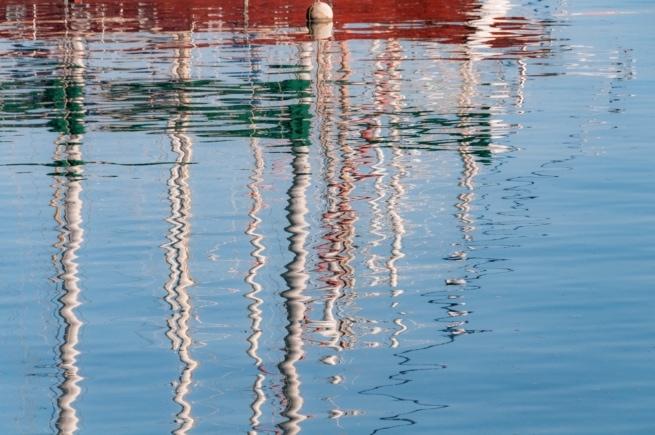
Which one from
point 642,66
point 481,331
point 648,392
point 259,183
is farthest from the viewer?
point 642,66

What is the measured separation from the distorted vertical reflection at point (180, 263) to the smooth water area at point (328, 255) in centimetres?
4

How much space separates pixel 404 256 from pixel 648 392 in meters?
5.28

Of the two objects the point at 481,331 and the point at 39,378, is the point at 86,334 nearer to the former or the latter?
the point at 39,378

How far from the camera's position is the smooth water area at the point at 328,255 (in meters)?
10.5

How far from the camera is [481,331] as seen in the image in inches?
483

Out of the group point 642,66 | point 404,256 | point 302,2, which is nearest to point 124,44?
point 642,66

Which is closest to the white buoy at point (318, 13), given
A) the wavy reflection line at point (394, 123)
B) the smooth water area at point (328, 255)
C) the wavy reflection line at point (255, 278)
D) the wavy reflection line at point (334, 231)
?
the wavy reflection line at point (394, 123)

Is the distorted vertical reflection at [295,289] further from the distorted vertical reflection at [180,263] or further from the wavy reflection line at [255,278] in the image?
the distorted vertical reflection at [180,263]

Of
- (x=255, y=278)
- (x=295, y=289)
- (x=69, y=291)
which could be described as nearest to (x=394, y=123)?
(x=255, y=278)

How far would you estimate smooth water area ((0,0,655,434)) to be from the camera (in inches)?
415

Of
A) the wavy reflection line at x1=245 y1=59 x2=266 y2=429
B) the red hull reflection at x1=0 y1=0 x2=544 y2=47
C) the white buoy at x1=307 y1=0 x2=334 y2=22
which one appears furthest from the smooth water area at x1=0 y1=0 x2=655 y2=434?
the white buoy at x1=307 y1=0 x2=334 y2=22

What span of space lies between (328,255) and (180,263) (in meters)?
1.76

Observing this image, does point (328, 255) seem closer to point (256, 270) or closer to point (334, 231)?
point (256, 270)

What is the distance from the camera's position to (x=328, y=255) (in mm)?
15773
